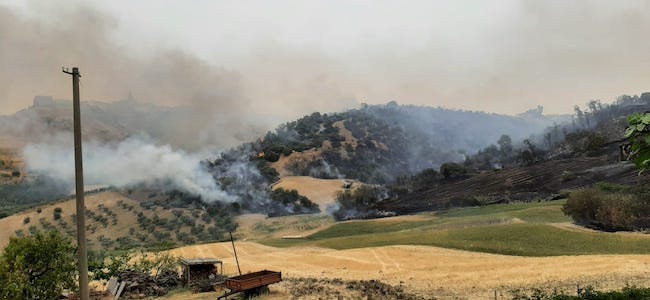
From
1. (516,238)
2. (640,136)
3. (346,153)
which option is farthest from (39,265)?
(346,153)

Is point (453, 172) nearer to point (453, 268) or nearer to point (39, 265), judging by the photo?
point (453, 268)

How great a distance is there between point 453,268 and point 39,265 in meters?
27.7

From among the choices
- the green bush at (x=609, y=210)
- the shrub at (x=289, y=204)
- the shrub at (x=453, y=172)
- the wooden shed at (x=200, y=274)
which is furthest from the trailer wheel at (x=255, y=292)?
the shrub at (x=453, y=172)

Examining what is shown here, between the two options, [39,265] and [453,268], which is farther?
[453,268]

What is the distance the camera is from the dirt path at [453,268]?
90.9 feet

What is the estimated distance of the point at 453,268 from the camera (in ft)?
120

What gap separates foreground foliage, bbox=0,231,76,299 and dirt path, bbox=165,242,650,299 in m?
12.9

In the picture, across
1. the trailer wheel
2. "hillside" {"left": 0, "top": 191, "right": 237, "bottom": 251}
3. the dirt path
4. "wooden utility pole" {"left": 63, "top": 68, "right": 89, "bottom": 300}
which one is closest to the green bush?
the dirt path

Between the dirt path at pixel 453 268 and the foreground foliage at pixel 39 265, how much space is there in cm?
1292

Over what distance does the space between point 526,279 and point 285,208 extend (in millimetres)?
76220

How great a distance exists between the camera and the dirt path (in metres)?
27.7

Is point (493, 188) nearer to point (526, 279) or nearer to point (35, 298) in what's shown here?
point (526, 279)

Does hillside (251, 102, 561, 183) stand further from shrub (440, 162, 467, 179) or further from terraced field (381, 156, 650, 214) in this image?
terraced field (381, 156, 650, 214)

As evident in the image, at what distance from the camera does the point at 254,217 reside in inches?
3698
